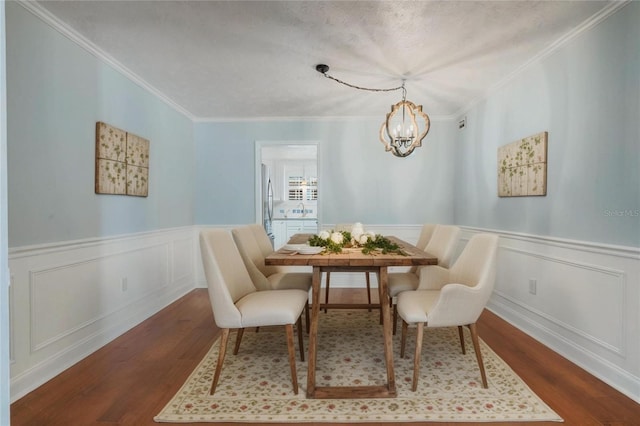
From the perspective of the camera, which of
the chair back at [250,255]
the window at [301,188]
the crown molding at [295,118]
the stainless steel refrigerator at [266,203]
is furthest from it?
the window at [301,188]

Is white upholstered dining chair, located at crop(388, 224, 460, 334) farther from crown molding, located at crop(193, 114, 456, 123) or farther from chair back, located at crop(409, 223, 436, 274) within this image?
crown molding, located at crop(193, 114, 456, 123)

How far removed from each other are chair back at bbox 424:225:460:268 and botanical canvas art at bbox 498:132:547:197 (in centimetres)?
79

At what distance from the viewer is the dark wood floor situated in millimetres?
1768

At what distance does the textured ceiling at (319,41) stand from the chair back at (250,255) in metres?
1.47

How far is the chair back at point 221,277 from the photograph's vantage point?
6.39 feet

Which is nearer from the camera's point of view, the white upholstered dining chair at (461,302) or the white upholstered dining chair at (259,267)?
the white upholstered dining chair at (461,302)

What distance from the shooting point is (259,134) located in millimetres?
4641

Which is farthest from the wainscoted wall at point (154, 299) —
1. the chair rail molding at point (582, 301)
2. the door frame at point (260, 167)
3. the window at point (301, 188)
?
the window at point (301, 188)

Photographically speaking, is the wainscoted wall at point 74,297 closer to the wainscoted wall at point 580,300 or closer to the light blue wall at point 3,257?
the light blue wall at point 3,257

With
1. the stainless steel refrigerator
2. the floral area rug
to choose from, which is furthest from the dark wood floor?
the stainless steel refrigerator

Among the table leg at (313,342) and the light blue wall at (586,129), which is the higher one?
the light blue wall at (586,129)

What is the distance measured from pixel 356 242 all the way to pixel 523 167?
1.71m

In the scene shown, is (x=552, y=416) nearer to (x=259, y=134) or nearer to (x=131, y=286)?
(x=131, y=286)

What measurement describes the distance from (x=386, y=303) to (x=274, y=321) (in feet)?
2.25
